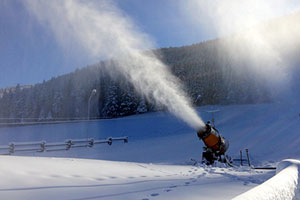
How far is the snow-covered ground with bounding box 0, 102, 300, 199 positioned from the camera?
347 centimetres

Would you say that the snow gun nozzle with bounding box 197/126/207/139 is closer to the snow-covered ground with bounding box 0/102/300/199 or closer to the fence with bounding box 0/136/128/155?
the snow-covered ground with bounding box 0/102/300/199

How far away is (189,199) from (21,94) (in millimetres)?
67685

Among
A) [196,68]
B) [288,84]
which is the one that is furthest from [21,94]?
[288,84]

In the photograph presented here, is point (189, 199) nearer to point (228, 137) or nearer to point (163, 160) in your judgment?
→ point (163, 160)

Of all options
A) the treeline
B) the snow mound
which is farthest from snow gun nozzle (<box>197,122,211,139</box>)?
the treeline

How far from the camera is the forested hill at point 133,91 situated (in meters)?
43.5

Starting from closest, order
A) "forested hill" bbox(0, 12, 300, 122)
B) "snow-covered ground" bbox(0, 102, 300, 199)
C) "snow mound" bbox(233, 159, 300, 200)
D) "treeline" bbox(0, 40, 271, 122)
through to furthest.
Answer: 1. "snow mound" bbox(233, 159, 300, 200)
2. "snow-covered ground" bbox(0, 102, 300, 199)
3. "forested hill" bbox(0, 12, 300, 122)
4. "treeline" bbox(0, 40, 271, 122)

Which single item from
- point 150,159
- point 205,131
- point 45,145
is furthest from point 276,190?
point 45,145

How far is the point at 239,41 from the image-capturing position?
51250mm

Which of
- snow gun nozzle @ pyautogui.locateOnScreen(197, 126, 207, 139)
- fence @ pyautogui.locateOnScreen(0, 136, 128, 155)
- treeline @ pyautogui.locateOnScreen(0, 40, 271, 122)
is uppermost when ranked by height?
treeline @ pyautogui.locateOnScreen(0, 40, 271, 122)

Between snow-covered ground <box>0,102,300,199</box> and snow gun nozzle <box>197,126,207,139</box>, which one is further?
snow gun nozzle <box>197,126,207,139</box>

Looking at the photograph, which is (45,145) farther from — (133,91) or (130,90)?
(130,90)

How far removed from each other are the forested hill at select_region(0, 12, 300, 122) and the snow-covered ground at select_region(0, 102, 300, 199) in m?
5.86

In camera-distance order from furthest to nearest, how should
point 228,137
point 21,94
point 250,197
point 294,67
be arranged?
point 21,94
point 294,67
point 228,137
point 250,197
